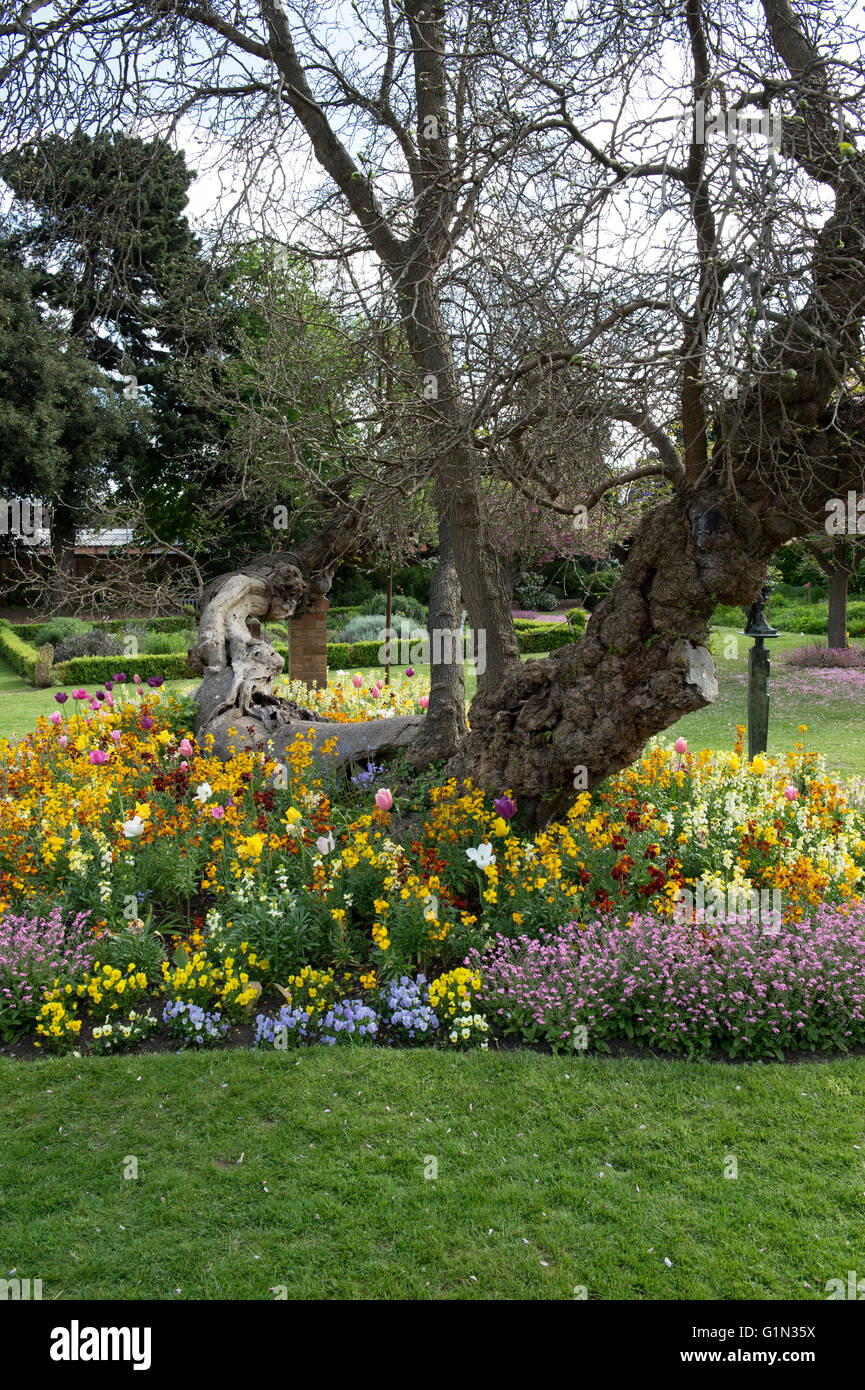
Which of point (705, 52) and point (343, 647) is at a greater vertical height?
point (705, 52)

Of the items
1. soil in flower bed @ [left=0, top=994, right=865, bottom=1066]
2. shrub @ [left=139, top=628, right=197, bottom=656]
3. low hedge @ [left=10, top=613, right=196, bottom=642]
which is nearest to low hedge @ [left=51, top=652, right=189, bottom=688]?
shrub @ [left=139, top=628, right=197, bottom=656]

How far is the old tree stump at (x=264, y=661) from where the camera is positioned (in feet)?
23.6

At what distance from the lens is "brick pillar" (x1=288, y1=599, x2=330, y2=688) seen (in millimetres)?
10484

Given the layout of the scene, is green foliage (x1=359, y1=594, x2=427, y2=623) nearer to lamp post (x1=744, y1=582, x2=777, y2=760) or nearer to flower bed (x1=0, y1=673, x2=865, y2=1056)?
lamp post (x1=744, y1=582, x2=777, y2=760)

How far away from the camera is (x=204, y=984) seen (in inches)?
171

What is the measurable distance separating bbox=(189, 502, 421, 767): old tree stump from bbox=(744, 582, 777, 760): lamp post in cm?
261

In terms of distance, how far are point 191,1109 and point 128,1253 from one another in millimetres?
734

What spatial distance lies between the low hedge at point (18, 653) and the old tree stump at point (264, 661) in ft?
33.0

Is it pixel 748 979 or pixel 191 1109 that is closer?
A: pixel 191 1109

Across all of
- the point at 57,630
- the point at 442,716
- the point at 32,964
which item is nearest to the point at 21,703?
the point at 57,630

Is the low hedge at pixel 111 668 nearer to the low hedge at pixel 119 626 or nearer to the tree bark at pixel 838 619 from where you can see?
the low hedge at pixel 119 626

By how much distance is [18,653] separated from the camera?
1917 centimetres
